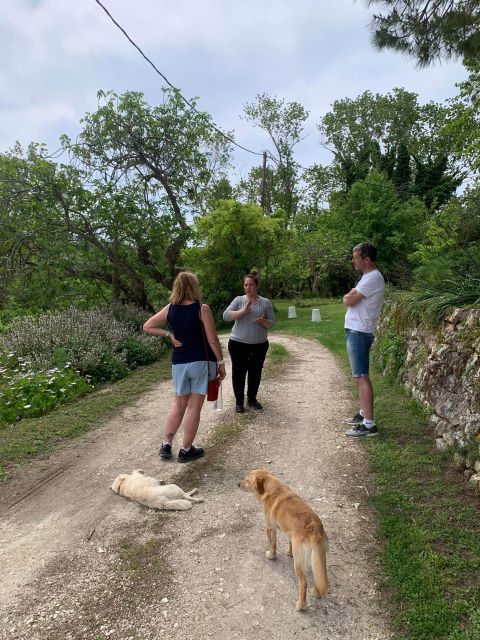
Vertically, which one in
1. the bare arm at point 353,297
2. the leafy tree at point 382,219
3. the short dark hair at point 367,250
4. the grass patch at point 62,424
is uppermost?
the leafy tree at point 382,219

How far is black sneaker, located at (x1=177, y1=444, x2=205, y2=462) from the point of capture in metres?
4.73

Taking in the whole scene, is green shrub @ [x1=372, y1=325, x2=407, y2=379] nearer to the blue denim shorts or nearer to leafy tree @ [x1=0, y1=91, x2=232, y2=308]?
the blue denim shorts

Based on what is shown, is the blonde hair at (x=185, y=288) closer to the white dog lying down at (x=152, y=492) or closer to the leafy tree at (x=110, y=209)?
the white dog lying down at (x=152, y=492)

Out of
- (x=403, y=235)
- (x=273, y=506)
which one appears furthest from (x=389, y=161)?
(x=273, y=506)

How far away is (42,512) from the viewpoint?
154 inches

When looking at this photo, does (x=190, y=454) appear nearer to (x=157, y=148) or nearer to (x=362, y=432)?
(x=362, y=432)

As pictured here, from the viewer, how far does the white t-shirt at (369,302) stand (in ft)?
16.6

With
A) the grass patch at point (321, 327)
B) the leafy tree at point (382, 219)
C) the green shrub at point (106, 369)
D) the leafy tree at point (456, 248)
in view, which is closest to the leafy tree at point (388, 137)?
the leafy tree at point (382, 219)

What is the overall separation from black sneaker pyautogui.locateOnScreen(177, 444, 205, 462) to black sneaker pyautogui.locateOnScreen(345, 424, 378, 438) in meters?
1.75

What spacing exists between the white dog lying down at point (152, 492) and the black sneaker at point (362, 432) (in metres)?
2.08

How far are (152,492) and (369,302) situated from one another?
2961 mm

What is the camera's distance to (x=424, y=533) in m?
3.27

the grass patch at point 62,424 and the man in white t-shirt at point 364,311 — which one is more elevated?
the man in white t-shirt at point 364,311

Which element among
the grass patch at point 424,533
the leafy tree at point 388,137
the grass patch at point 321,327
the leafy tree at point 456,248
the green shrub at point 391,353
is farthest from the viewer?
the leafy tree at point 388,137
